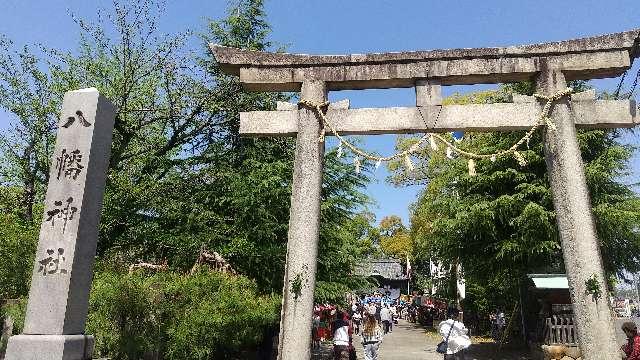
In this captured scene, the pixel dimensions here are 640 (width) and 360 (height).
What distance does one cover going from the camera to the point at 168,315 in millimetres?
10852

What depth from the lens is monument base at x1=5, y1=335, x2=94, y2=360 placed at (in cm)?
635

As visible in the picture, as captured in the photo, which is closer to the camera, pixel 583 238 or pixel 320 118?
pixel 583 238

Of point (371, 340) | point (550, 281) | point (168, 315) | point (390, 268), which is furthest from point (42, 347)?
point (390, 268)

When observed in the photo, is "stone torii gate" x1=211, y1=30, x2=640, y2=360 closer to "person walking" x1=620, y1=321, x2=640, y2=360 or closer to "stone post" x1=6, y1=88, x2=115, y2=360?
"person walking" x1=620, y1=321, x2=640, y2=360

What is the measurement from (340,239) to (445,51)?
8.02 m

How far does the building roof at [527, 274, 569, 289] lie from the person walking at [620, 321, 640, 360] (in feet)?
23.9

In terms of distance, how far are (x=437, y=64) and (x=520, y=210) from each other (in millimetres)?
9634

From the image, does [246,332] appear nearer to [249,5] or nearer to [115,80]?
[115,80]

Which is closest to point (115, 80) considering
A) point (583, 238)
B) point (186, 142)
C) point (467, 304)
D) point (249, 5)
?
point (186, 142)

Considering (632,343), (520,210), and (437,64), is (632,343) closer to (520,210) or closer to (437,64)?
(437,64)

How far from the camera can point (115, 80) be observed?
52.3ft

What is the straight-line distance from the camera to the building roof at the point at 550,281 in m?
14.8

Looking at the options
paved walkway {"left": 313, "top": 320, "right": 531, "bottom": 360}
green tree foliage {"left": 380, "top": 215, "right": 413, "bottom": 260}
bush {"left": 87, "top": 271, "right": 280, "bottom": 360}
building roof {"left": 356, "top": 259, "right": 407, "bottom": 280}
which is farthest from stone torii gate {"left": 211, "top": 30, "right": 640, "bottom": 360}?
building roof {"left": 356, "top": 259, "right": 407, "bottom": 280}

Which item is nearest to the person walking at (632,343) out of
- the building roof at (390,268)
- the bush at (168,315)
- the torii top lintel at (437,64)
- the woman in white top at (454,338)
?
the woman in white top at (454,338)
